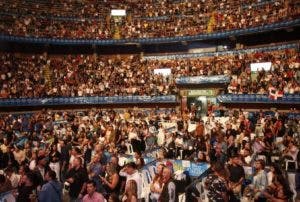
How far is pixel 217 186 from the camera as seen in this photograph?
6824 millimetres

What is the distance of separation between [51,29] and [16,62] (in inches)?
220

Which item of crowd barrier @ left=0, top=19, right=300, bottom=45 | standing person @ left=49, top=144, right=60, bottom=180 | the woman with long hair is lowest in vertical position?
standing person @ left=49, top=144, right=60, bottom=180

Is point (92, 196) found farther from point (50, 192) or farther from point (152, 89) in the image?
point (152, 89)

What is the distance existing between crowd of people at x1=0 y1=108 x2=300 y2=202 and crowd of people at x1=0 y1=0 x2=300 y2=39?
15667 millimetres

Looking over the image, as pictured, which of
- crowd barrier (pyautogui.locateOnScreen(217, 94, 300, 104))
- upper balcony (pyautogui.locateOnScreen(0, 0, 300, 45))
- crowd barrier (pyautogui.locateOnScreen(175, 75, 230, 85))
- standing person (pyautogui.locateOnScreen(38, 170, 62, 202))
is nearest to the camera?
standing person (pyautogui.locateOnScreen(38, 170, 62, 202))

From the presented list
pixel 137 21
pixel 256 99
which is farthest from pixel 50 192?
pixel 137 21

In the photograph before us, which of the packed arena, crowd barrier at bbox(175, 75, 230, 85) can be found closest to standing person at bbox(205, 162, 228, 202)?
the packed arena

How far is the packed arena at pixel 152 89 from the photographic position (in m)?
9.60

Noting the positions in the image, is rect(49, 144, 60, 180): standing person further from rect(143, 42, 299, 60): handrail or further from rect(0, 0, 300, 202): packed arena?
rect(143, 42, 299, 60): handrail

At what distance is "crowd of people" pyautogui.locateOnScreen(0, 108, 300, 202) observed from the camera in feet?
23.2

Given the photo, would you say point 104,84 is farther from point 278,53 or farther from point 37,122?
point 278,53

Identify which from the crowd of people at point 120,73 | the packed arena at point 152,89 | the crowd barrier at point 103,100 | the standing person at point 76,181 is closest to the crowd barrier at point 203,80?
the packed arena at point 152,89

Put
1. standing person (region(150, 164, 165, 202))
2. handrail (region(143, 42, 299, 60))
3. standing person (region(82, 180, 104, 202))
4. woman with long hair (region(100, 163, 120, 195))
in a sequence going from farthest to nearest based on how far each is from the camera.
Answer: handrail (region(143, 42, 299, 60)) → woman with long hair (region(100, 163, 120, 195)) → standing person (region(150, 164, 165, 202)) → standing person (region(82, 180, 104, 202))

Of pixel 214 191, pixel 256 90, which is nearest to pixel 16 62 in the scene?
pixel 256 90
